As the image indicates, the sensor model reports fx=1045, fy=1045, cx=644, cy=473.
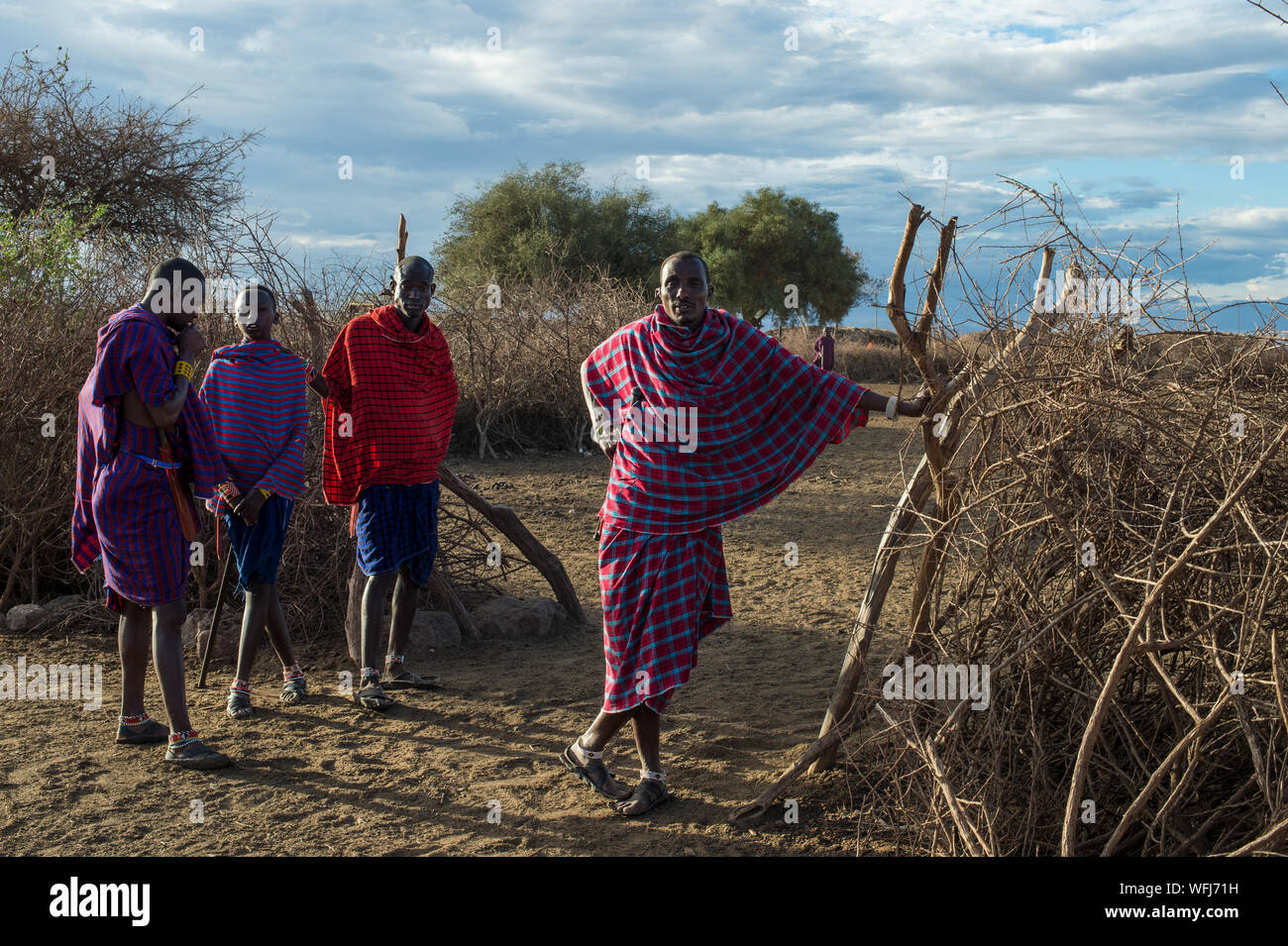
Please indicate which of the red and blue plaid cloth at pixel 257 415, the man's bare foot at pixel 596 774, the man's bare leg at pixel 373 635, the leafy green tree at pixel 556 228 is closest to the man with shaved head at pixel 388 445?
the man's bare leg at pixel 373 635

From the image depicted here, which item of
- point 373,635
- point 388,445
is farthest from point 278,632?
point 388,445

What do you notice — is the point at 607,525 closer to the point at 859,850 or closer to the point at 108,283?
the point at 859,850

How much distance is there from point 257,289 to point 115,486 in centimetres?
121

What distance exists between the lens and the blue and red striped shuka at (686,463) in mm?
3697

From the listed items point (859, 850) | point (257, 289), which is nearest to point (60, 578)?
point (257, 289)

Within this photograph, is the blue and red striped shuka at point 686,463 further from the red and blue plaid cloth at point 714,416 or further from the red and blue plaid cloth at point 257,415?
the red and blue plaid cloth at point 257,415

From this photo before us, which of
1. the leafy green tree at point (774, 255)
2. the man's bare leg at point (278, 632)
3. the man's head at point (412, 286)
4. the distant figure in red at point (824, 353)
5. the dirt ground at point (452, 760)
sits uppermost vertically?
the leafy green tree at point (774, 255)

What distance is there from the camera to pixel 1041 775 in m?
3.28

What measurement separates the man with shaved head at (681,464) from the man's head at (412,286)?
1555mm

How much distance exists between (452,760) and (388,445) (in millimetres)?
1563
